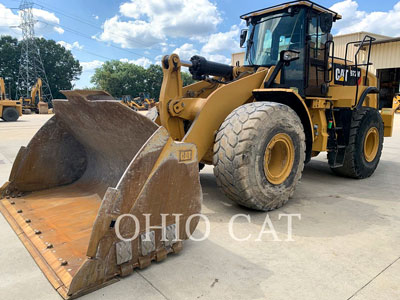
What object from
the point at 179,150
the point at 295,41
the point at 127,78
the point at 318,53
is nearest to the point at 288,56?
the point at 295,41

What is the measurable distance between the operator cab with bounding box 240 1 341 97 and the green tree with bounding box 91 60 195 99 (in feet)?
161

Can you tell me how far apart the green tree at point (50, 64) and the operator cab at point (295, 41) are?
1924 inches

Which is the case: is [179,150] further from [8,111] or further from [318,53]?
[8,111]

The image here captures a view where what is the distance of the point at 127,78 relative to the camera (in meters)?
55.0

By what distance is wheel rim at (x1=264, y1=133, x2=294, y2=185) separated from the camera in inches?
148

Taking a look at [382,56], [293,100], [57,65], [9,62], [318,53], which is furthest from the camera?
[57,65]

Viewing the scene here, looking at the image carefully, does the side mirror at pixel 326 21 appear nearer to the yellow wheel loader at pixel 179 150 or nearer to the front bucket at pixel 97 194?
the yellow wheel loader at pixel 179 150

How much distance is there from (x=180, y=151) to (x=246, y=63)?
10.4 feet

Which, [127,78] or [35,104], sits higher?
[127,78]

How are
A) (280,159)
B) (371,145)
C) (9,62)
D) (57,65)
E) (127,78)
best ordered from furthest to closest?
1. (127,78)
2. (57,65)
3. (9,62)
4. (371,145)
5. (280,159)

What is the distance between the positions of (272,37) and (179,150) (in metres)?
3.15

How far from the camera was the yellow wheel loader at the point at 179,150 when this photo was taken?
7.27ft

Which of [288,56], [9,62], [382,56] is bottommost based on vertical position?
[288,56]

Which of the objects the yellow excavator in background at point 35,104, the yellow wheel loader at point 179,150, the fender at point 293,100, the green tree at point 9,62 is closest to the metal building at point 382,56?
the yellow wheel loader at point 179,150
